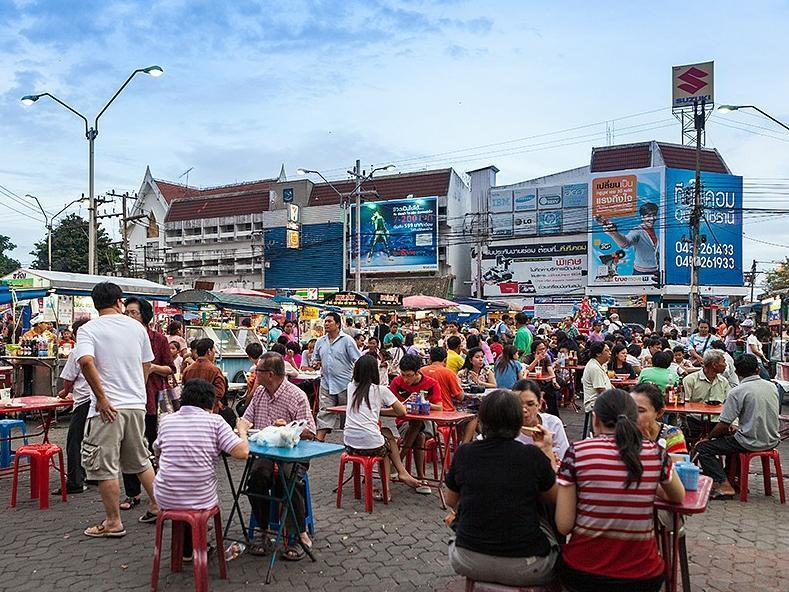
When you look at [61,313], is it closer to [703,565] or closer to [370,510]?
[370,510]

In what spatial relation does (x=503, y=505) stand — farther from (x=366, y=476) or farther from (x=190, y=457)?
(x=366, y=476)

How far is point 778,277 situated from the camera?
200 feet

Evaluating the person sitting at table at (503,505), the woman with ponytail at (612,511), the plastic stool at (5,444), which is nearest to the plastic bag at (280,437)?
the person sitting at table at (503,505)

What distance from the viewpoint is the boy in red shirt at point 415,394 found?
24.5ft

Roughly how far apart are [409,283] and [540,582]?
47.1 metres

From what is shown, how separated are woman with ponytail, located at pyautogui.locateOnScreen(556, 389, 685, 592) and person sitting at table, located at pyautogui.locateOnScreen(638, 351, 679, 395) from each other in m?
5.30

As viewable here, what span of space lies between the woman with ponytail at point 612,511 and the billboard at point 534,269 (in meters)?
43.6

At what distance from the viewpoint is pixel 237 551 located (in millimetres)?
5242

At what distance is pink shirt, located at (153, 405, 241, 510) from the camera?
15.1 feet

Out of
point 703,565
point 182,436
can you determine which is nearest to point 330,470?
point 182,436

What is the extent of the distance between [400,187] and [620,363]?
42148 millimetres

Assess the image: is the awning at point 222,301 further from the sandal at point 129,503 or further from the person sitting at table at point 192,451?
Answer: the person sitting at table at point 192,451

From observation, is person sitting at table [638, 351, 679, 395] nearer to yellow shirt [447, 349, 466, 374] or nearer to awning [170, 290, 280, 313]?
yellow shirt [447, 349, 466, 374]

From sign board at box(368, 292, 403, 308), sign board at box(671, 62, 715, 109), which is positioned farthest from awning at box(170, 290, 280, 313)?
sign board at box(671, 62, 715, 109)
